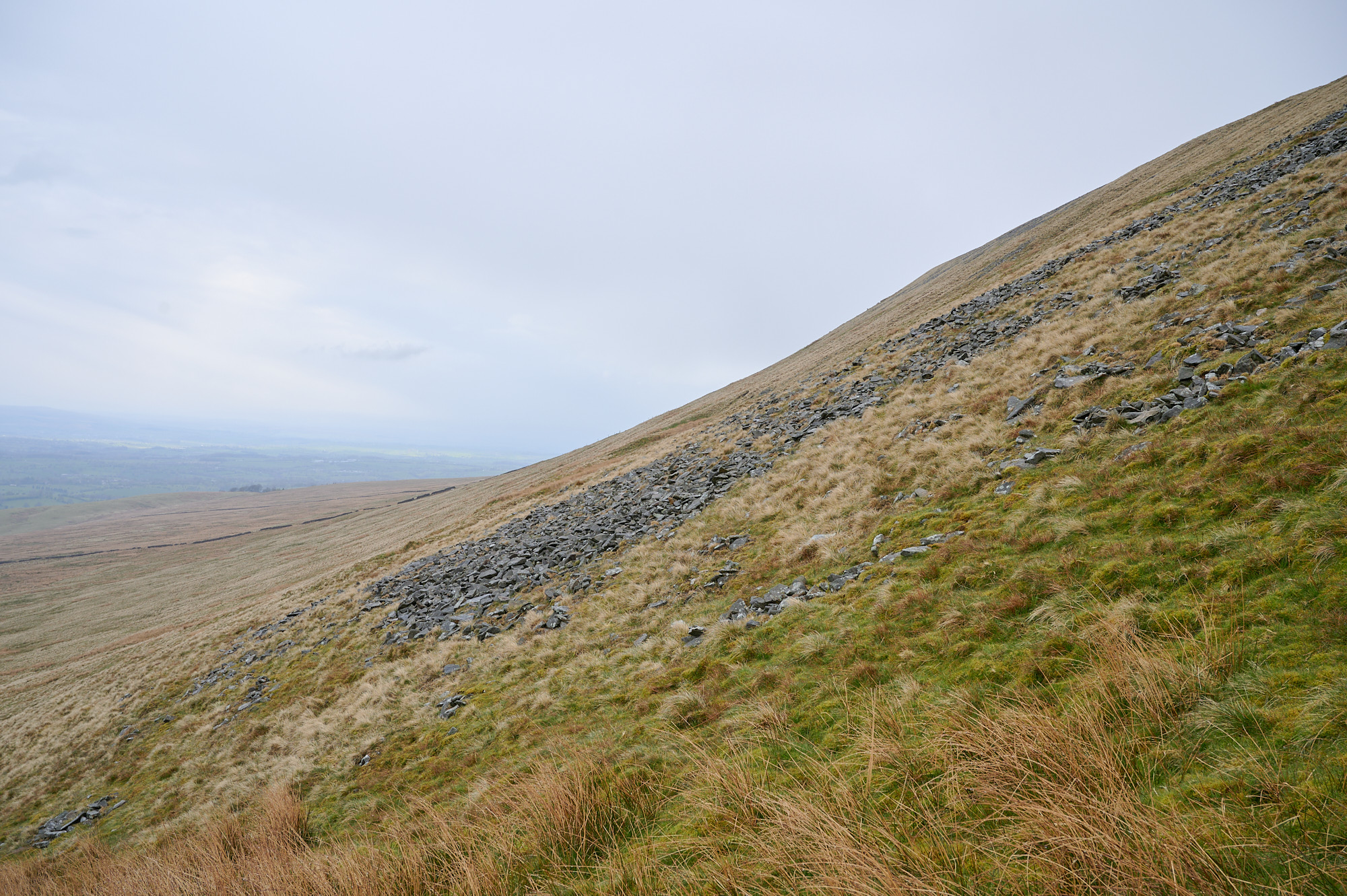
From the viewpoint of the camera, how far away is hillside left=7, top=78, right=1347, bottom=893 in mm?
3646

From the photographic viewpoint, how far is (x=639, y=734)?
24.8 ft

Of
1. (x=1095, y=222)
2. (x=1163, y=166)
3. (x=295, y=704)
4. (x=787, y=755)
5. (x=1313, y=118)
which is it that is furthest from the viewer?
(x=1163, y=166)

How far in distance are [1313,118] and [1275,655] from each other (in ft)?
154

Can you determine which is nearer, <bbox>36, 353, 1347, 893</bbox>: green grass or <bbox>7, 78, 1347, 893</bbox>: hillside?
<bbox>36, 353, 1347, 893</bbox>: green grass

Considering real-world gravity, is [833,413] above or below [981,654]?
above

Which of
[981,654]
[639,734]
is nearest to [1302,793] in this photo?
[981,654]

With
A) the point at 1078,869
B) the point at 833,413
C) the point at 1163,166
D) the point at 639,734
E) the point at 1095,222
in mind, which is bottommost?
the point at 639,734

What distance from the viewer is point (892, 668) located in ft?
21.5

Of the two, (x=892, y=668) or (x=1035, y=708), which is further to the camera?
(x=892, y=668)

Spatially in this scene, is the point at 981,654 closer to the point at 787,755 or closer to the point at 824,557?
the point at 787,755

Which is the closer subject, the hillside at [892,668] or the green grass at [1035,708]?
the green grass at [1035,708]

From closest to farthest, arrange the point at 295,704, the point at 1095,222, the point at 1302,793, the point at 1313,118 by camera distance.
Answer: the point at 1302,793 → the point at 295,704 → the point at 1313,118 → the point at 1095,222

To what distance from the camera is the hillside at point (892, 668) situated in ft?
12.0

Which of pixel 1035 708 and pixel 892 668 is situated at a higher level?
pixel 1035 708
